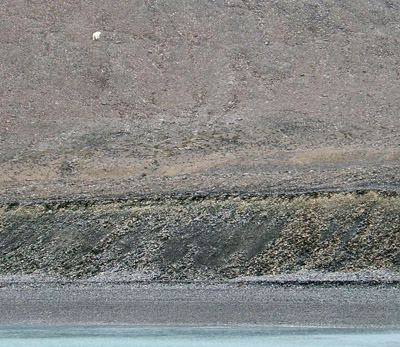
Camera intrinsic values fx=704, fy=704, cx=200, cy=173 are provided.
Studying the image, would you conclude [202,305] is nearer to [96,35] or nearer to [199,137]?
[199,137]

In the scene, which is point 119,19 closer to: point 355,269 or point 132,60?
point 132,60

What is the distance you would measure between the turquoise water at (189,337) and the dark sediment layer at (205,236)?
1.17 metres

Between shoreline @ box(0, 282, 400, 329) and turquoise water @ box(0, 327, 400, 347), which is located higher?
shoreline @ box(0, 282, 400, 329)

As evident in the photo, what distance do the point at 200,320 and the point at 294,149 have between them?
4.54 m

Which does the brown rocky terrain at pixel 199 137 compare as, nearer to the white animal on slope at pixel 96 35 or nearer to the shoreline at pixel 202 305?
the white animal on slope at pixel 96 35

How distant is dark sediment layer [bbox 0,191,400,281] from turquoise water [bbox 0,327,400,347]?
1.17m

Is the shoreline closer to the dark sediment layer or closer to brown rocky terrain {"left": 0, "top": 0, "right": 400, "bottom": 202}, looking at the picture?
the dark sediment layer

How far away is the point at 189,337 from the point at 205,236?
205 centimetres

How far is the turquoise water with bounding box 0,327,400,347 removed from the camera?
7.02 m

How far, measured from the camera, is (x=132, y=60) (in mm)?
14117

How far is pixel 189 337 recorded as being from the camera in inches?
283

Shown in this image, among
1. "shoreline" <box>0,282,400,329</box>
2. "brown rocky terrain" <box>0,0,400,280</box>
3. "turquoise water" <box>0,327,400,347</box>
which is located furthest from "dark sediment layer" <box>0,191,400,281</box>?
"turquoise water" <box>0,327,400,347</box>

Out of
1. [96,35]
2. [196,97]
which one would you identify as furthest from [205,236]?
[96,35]

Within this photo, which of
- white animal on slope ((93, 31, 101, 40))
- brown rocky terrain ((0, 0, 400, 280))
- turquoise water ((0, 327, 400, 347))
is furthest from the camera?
white animal on slope ((93, 31, 101, 40))
